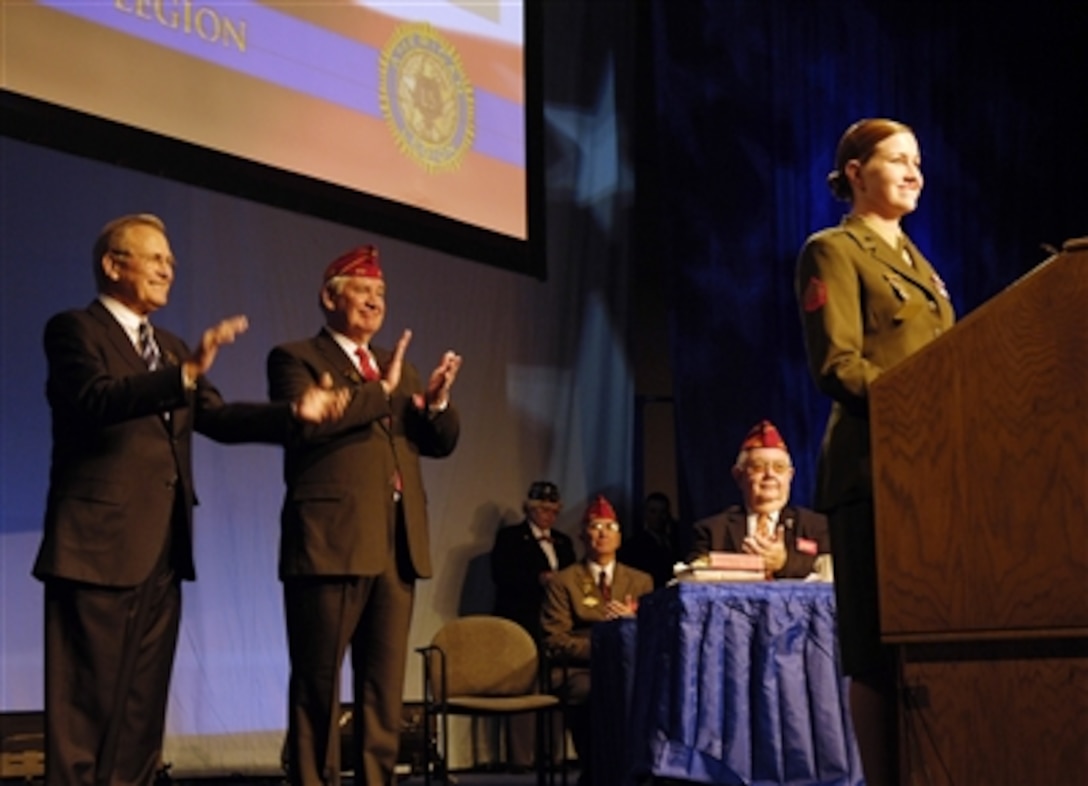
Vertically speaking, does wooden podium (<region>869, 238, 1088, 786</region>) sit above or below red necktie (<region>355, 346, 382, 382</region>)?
below

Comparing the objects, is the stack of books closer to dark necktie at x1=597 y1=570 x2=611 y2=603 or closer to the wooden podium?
dark necktie at x1=597 y1=570 x2=611 y2=603

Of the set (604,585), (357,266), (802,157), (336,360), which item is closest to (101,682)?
(336,360)

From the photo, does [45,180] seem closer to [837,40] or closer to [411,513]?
[411,513]

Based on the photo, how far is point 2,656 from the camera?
240 inches

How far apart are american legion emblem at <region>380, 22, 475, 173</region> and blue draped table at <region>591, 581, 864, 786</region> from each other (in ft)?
9.22

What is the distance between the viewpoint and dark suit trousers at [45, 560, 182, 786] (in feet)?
10.4

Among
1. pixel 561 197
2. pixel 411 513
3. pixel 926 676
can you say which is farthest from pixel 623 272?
pixel 926 676

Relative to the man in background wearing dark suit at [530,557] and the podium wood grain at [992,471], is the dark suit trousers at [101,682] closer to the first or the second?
the podium wood grain at [992,471]

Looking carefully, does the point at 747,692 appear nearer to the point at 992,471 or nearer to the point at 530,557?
the point at 992,471

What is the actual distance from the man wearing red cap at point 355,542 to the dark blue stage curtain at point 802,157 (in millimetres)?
4383

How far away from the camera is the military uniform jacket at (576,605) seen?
6430 millimetres

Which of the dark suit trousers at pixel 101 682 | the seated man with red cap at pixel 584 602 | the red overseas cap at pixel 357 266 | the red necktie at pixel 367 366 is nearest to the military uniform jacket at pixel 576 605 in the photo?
the seated man with red cap at pixel 584 602

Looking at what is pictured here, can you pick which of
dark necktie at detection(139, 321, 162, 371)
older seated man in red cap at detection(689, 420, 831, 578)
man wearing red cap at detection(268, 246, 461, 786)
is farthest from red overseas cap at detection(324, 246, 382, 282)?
older seated man in red cap at detection(689, 420, 831, 578)

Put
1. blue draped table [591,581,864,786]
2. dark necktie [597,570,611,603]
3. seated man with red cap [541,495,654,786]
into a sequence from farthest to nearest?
1. dark necktie [597,570,611,603]
2. seated man with red cap [541,495,654,786]
3. blue draped table [591,581,864,786]
